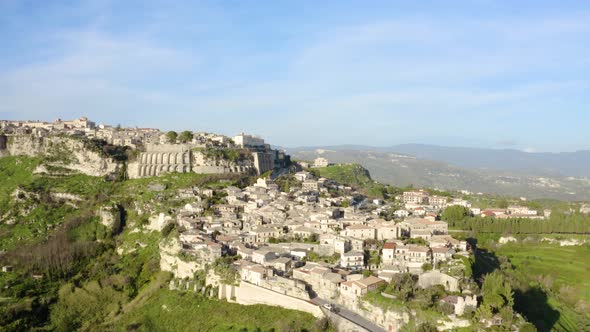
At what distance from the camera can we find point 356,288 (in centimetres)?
3506

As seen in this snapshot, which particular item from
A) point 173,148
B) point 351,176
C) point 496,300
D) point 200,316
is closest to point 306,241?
point 200,316

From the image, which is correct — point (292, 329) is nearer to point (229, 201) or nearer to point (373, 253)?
point (373, 253)

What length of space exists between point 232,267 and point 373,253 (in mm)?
11640

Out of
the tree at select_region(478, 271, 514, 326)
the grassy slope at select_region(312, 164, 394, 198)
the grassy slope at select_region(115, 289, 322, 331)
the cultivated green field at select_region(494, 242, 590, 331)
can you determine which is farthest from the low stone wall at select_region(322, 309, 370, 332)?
the grassy slope at select_region(312, 164, 394, 198)

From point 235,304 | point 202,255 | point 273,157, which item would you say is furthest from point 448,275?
point 273,157

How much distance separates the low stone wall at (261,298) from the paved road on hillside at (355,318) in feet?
2.83

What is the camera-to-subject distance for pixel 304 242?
4609 centimetres

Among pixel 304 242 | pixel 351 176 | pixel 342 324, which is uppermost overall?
pixel 351 176

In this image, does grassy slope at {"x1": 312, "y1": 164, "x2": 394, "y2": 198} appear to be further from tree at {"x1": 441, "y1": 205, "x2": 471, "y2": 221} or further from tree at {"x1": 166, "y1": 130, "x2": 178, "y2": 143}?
tree at {"x1": 166, "y1": 130, "x2": 178, "y2": 143}

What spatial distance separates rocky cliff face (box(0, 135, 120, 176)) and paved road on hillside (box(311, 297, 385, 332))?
48.0m

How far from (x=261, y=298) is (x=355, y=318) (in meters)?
7.38

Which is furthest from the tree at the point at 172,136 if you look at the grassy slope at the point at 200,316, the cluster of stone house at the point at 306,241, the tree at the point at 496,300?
the tree at the point at 496,300

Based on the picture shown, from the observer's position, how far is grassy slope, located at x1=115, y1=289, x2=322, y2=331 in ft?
115

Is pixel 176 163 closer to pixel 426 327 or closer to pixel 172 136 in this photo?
pixel 172 136
